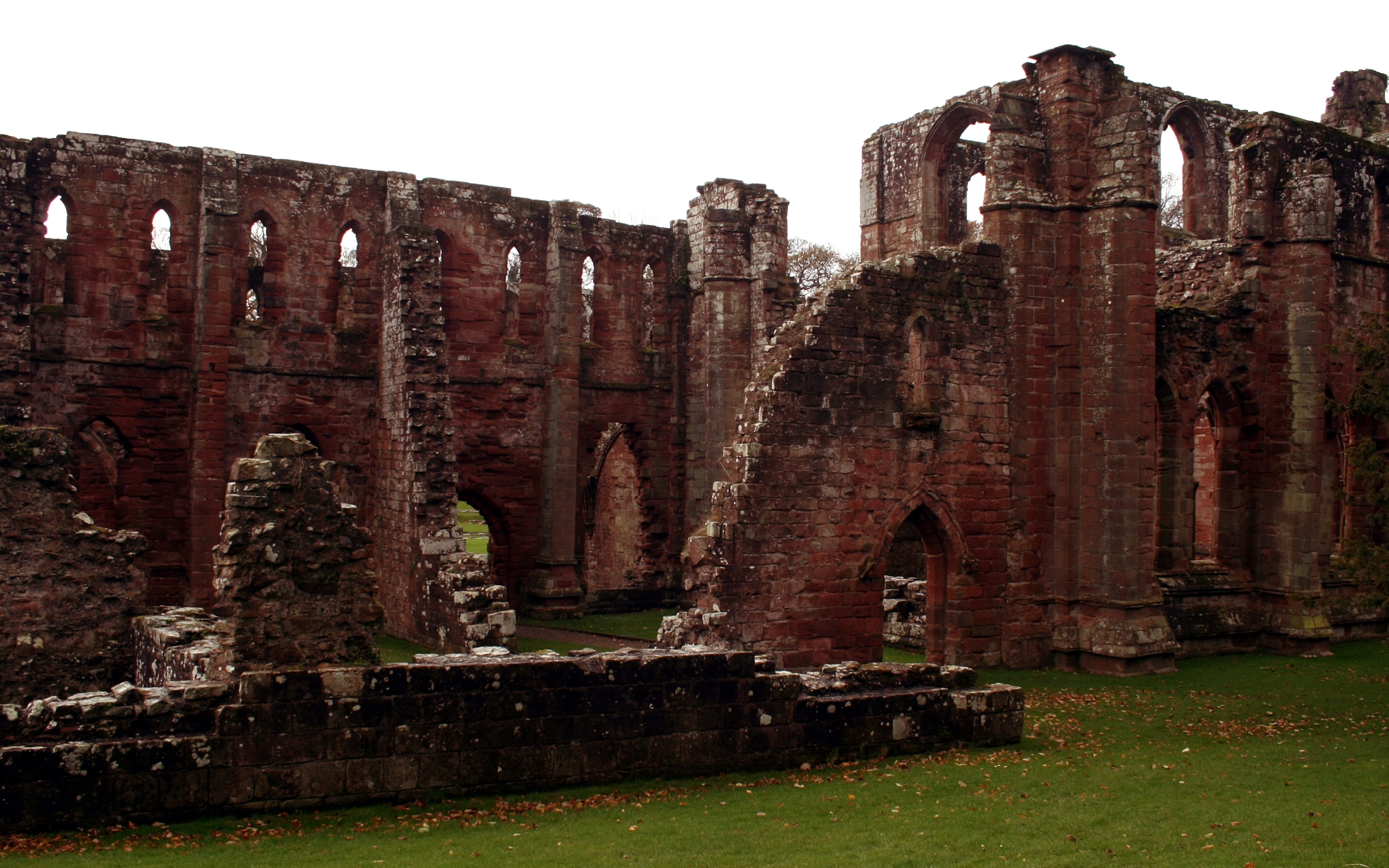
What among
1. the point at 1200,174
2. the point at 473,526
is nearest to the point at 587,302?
the point at 473,526

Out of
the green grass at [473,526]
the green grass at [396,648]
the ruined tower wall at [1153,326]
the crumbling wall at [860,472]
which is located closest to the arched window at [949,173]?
the ruined tower wall at [1153,326]

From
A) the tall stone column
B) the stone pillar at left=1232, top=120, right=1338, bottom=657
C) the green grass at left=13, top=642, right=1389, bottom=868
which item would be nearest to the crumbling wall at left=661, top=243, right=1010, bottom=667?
the green grass at left=13, top=642, right=1389, bottom=868

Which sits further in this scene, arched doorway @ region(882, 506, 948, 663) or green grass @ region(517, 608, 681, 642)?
green grass @ region(517, 608, 681, 642)

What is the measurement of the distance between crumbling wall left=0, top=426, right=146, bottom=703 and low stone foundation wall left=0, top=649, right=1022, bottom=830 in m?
5.45

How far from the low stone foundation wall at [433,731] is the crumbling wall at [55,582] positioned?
17.9 feet

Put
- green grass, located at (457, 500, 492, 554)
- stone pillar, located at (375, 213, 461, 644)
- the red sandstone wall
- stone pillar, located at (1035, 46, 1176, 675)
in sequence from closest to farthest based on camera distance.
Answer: stone pillar, located at (1035, 46, 1176, 675), stone pillar, located at (375, 213, 461, 644), the red sandstone wall, green grass, located at (457, 500, 492, 554)

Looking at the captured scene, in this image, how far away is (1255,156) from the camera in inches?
755

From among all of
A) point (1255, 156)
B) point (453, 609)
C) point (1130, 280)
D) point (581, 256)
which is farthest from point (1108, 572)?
point (581, 256)

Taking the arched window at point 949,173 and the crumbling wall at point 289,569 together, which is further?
the arched window at point 949,173

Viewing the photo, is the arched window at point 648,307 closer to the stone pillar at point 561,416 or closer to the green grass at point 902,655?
the stone pillar at point 561,416

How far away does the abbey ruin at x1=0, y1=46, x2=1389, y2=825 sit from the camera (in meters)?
8.92

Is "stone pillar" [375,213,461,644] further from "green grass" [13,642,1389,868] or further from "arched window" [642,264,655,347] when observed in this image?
"green grass" [13,642,1389,868]

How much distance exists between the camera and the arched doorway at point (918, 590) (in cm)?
1609

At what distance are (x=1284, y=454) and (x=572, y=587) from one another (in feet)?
44.1
